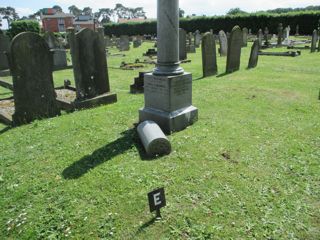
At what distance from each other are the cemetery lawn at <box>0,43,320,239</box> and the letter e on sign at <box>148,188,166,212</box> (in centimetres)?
23

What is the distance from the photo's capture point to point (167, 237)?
313 centimetres

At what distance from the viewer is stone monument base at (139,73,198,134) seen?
5.78 metres

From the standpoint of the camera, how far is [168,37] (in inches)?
219

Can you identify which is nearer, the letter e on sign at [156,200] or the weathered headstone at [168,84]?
the letter e on sign at [156,200]

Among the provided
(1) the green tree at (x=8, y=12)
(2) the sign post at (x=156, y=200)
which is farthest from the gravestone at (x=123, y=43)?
(1) the green tree at (x=8, y=12)

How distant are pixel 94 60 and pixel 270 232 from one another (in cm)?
655

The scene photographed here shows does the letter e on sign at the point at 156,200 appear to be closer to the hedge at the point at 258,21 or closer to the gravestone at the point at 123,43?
the gravestone at the point at 123,43

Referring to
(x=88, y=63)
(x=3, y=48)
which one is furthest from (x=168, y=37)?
(x=3, y=48)

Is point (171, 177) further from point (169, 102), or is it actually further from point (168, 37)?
point (168, 37)

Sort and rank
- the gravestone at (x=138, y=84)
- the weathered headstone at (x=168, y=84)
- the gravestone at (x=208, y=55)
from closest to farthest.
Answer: the weathered headstone at (x=168, y=84)
the gravestone at (x=138, y=84)
the gravestone at (x=208, y=55)

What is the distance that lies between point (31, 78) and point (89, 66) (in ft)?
5.56

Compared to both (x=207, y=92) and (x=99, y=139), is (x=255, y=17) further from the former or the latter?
(x=99, y=139)

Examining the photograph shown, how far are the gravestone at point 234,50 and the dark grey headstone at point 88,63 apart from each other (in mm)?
6330

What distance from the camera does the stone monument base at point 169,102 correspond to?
5777 millimetres
